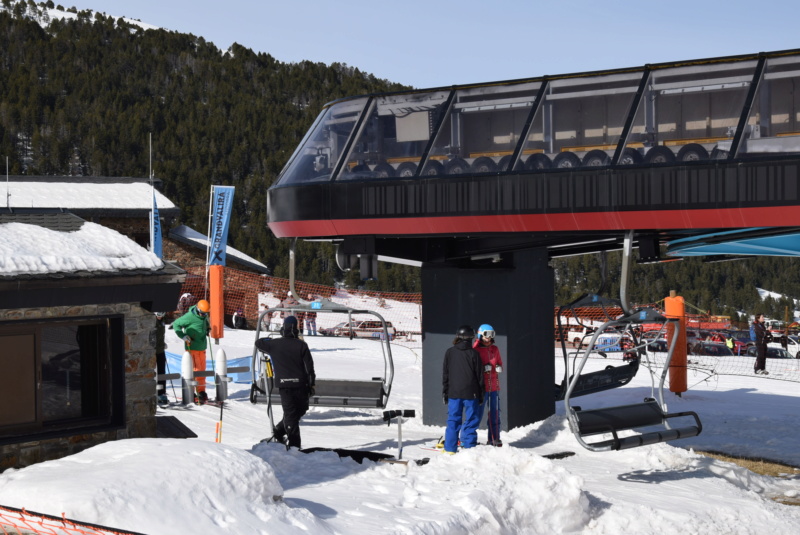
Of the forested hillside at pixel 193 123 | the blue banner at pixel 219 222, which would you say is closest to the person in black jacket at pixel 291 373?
the blue banner at pixel 219 222

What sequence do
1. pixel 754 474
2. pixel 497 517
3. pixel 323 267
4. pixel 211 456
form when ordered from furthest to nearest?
pixel 323 267, pixel 754 474, pixel 497 517, pixel 211 456

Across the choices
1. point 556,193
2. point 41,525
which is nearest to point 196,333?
point 556,193

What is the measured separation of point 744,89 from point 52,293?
7214 mm

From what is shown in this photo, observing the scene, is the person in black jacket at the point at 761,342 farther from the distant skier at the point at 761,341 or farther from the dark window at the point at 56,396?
the dark window at the point at 56,396

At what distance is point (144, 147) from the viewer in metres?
86.4

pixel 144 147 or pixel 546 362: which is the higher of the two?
pixel 144 147

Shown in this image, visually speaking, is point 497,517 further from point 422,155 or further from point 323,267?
point 323,267

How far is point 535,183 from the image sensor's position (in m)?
11.4

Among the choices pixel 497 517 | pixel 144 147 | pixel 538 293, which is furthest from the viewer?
pixel 144 147

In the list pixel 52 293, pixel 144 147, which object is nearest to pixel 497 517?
pixel 52 293

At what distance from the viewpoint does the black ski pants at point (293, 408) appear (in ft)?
35.8

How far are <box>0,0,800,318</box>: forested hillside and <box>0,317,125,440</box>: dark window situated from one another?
5017 centimetres

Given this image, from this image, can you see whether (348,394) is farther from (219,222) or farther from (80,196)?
(80,196)

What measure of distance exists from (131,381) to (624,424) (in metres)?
4.95
